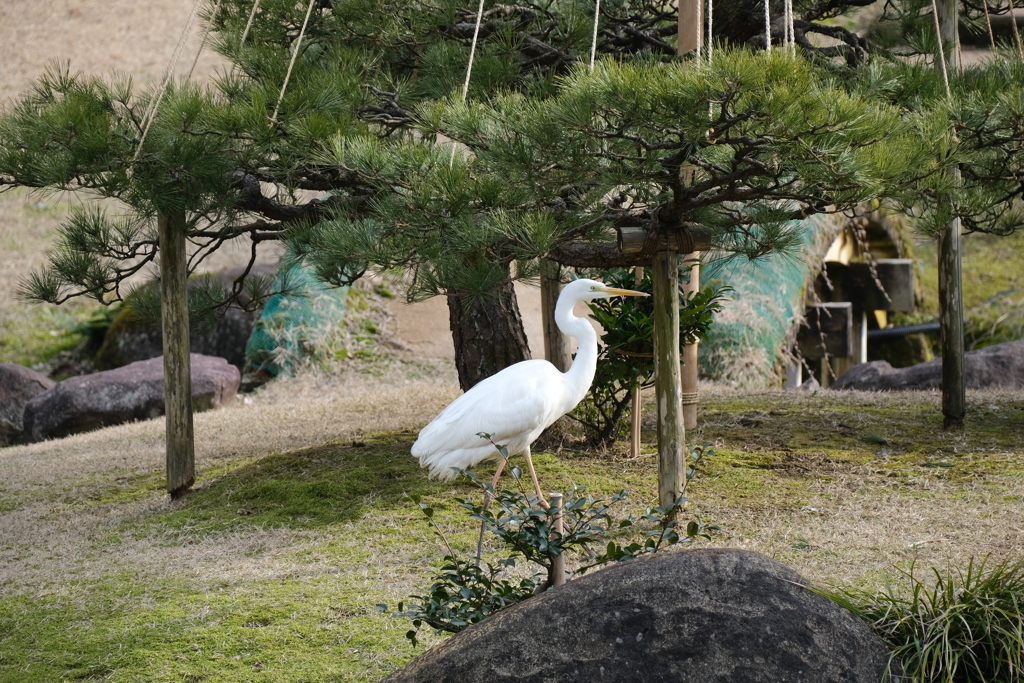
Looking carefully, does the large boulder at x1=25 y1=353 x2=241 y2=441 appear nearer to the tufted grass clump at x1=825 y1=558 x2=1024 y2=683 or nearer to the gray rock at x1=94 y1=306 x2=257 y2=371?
the gray rock at x1=94 y1=306 x2=257 y2=371

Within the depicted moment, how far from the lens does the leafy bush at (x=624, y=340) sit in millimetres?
4754

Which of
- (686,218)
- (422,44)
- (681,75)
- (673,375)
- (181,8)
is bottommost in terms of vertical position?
(673,375)

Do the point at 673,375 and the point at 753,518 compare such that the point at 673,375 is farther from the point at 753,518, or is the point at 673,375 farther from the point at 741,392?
the point at 741,392

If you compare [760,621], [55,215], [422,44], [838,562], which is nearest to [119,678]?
[760,621]

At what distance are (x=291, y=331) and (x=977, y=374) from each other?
19.6 ft

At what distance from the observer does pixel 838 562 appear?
3375mm

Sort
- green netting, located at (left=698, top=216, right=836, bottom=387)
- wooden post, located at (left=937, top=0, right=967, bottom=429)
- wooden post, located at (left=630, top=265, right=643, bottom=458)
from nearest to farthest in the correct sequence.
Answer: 1. wooden post, located at (left=630, top=265, right=643, bottom=458)
2. wooden post, located at (left=937, top=0, right=967, bottom=429)
3. green netting, located at (left=698, top=216, right=836, bottom=387)

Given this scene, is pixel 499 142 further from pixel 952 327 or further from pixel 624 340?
pixel 952 327

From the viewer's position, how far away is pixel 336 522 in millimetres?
4520

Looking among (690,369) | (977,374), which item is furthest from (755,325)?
(690,369)

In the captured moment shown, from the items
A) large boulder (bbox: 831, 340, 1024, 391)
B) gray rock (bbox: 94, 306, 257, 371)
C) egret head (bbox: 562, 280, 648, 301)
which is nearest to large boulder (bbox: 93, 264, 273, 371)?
gray rock (bbox: 94, 306, 257, 371)

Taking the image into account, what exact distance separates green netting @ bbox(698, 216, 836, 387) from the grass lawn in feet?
5.27

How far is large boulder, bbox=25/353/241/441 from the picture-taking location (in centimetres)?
800

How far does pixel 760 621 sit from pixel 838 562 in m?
1.28
